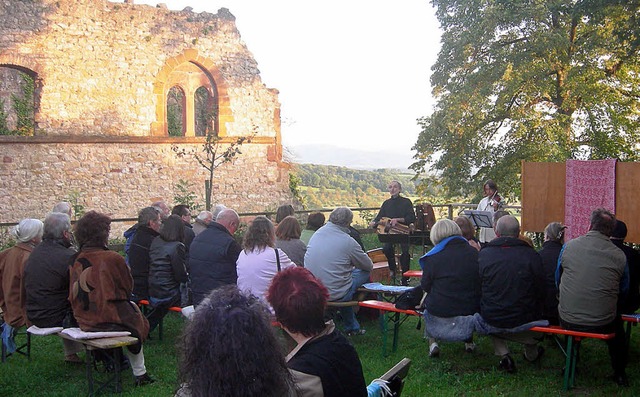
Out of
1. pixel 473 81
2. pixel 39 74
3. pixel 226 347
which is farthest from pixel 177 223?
pixel 473 81

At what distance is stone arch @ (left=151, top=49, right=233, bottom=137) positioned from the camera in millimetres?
16766

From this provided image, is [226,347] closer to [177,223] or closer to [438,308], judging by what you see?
[438,308]

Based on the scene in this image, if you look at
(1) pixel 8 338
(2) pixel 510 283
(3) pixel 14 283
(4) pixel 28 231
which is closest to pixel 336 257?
(2) pixel 510 283

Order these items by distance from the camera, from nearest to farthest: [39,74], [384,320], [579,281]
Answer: [579,281] < [384,320] < [39,74]

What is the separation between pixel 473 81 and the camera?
53.5 ft

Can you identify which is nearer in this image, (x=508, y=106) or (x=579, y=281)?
(x=579, y=281)

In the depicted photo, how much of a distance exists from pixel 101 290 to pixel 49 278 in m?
0.81

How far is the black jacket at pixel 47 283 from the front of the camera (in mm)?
6105

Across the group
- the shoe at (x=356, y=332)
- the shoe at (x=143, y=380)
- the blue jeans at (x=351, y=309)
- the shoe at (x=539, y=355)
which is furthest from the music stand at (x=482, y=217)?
the shoe at (x=143, y=380)

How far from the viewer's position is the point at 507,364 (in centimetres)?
606

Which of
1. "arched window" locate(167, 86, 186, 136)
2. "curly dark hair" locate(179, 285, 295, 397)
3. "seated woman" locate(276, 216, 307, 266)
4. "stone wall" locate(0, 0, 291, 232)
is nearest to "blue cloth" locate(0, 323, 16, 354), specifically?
"seated woman" locate(276, 216, 307, 266)

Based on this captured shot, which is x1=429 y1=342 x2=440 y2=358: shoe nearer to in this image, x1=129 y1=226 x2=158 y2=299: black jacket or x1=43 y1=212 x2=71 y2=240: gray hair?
x1=129 y1=226 x2=158 y2=299: black jacket

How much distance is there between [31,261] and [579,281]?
4.90 metres

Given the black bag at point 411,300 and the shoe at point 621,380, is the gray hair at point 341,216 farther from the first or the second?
the shoe at point 621,380
